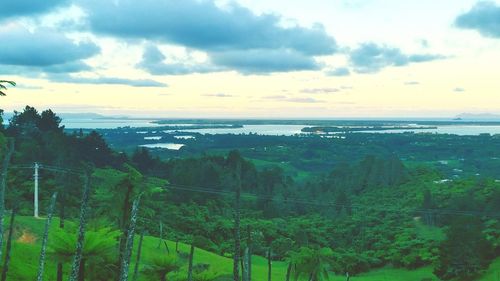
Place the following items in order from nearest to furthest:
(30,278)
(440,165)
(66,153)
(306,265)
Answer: (30,278) → (306,265) → (66,153) → (440,165)

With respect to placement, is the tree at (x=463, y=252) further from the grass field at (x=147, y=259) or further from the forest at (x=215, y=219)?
the grass field at (x=147, y=259)

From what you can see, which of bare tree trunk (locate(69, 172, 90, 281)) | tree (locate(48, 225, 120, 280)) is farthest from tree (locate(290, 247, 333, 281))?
bare tree trunk (locate(69, 172, 90, 281))

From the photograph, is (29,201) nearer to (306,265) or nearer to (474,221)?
(306,265)

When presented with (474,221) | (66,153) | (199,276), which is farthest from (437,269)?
(66,153)

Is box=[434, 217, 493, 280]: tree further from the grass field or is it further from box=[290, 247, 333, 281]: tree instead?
box=[290, 247, 333, 281]: tree

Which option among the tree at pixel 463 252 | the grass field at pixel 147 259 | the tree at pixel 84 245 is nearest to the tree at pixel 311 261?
the grass field at pixel 147 259

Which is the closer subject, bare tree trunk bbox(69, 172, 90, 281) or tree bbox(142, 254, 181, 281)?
bare tree trunk bbox(69, 172, 90, 281)

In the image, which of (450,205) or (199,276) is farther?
(450,205)
